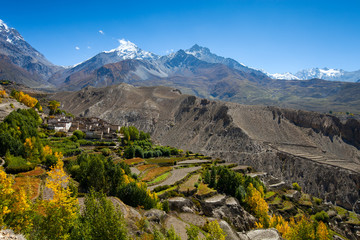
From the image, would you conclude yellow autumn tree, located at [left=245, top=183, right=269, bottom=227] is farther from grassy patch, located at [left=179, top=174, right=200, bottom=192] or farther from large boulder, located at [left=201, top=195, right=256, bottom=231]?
grassy patch, located at [left=179, top=174, right=200, bottom=192]

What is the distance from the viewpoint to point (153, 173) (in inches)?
1716

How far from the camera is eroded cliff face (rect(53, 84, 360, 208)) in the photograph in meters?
65.6

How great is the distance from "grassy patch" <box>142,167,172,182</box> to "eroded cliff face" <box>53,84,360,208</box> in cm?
3411

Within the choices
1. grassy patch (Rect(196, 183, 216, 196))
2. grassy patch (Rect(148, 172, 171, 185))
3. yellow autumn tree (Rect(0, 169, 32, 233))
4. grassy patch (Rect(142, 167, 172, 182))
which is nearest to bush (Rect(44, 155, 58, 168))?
grassy patch (Rect(142, 167, 172, 182))

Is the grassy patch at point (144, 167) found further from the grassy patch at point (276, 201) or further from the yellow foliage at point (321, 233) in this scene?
the yellow foliage at point (321, 233)

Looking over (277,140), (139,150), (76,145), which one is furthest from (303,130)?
(76,145)

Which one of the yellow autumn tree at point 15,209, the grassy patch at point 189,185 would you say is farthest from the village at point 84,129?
the yellow autumn tree at point 15,209

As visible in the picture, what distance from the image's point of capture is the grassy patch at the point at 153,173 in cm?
3992

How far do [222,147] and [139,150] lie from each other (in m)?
37.9

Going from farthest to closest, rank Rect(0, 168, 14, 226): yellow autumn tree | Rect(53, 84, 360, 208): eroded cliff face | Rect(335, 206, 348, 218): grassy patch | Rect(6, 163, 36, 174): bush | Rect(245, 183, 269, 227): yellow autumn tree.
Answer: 1. Rect(53, 84, 360, 208): eroded cliff face
2. Rect(335, 206, 348, 218): grassy patch
3. Rect(245, 183, 269, 227): yellow autumn tree
4. Rect(6, 163, 36, 174): bush
5. Rect(0, 168, 14, 226): yellow autumn tree

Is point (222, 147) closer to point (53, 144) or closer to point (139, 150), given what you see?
point (139, 150)

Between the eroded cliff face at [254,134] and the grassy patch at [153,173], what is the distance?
34.1 metres

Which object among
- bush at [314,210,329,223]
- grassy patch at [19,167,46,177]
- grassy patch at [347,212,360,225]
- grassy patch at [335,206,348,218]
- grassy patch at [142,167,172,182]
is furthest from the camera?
grassy patch at [335,206,348,218]

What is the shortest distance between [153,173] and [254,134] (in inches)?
2254
